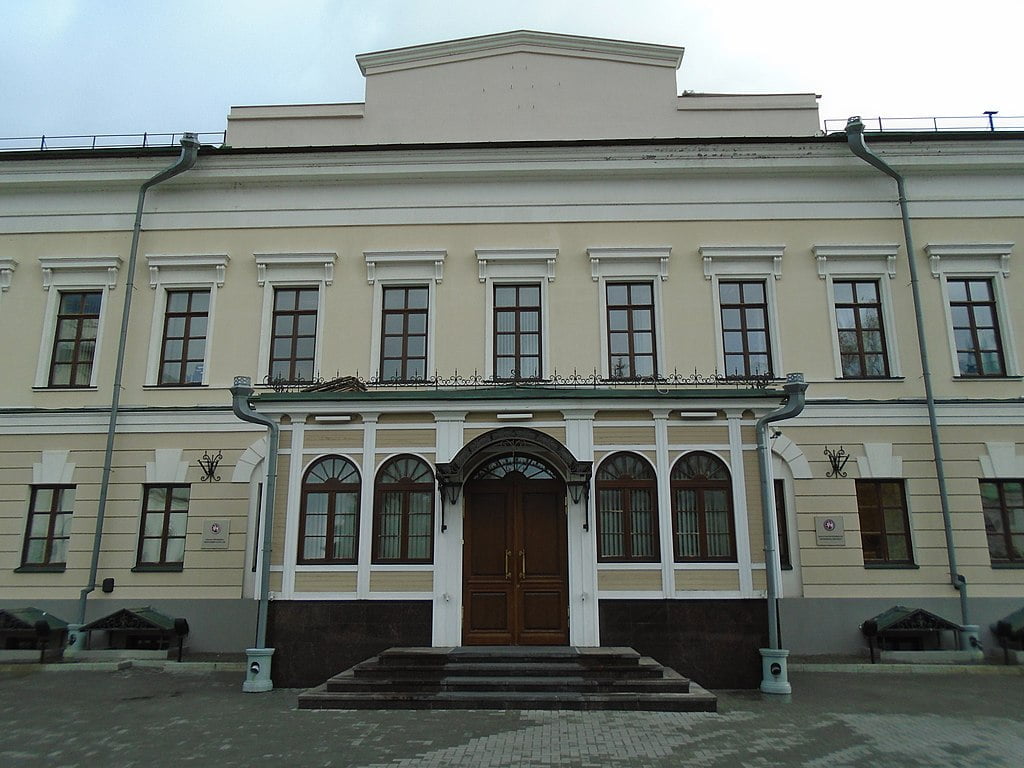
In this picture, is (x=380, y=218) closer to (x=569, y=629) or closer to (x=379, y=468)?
(x=379, y=468)

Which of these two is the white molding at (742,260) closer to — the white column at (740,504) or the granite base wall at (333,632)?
the white column at (740,504)

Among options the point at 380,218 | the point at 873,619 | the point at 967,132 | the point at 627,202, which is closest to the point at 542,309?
the point at 627,202

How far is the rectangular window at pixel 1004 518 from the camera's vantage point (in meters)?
14.0

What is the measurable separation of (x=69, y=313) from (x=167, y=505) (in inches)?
190

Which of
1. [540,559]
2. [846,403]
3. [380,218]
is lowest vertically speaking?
[540,559]

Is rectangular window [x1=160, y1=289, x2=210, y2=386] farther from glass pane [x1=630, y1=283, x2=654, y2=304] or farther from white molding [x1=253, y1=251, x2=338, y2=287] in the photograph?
glass pane [x1=630, y1=283, x2=654, y2=304]

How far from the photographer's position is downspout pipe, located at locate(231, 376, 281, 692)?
410 inches

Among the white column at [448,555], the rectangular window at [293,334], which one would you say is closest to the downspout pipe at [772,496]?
the white column at [448,555]

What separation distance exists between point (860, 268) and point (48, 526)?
1723 cm

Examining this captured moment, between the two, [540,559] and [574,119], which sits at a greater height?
[574,119]

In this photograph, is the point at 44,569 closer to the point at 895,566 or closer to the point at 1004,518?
the point at 895,566

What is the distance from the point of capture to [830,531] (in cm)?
1398

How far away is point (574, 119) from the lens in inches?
651

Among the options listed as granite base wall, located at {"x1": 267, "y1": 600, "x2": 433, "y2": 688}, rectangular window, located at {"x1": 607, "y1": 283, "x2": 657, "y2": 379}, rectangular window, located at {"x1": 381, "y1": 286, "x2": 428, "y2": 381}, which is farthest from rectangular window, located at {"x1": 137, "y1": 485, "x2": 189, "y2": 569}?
rectangular window, located at {"x1": 607, "y1": 283, "x2": 657, "y2": 379}
